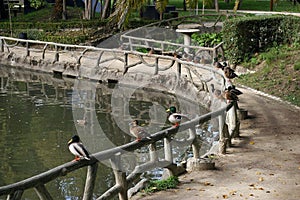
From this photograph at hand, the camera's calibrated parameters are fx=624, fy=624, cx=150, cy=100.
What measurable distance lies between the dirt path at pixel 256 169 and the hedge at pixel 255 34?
8044 millimetres

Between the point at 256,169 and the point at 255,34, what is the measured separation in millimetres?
13386

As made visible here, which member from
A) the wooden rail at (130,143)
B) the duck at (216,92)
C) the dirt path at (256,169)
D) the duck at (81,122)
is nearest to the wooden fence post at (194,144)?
the wooden rail at (130,143)

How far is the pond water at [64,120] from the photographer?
45.2 ft

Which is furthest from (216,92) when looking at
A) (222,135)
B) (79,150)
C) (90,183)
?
(79,150)

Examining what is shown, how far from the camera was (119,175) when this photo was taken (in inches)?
390

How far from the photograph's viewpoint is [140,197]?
10.5 m

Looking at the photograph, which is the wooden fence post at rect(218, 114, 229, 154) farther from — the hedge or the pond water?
the hedge

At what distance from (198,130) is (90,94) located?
290 inches

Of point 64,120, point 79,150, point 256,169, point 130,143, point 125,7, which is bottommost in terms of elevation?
point 64,120

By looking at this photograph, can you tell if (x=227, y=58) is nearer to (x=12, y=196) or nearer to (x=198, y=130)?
(x=198, y=130)

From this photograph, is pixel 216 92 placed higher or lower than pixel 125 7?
lower

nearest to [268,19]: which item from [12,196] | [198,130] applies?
[198,130]

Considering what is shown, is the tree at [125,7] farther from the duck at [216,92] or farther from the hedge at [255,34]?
the duck at [216,92]

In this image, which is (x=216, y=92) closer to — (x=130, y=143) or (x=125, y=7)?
(x=125, y=7)
